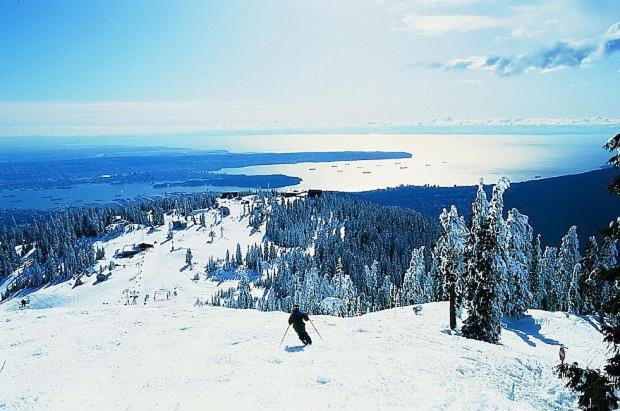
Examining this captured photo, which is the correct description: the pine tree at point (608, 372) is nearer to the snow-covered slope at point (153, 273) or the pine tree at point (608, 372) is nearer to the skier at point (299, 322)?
the skier at point (299, 322)

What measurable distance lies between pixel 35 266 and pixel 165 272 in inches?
2009

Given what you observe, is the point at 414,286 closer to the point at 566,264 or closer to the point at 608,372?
the point at 566,264

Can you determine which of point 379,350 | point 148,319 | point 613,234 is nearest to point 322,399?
point 379,350

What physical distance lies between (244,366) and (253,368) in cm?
48

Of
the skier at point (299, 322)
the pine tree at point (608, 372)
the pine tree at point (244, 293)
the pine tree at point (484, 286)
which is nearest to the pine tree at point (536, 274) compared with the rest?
Result: the pine tree at point (484, 286)

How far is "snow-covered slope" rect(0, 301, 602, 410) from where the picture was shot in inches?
538

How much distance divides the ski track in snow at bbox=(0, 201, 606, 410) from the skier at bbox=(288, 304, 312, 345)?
461 millimetres

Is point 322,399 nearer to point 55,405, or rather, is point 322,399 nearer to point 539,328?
point 55,405

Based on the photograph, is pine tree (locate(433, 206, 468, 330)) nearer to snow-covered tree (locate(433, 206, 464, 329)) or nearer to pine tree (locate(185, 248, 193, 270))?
snow-covered tree (locate(433, 206, 464, 329))

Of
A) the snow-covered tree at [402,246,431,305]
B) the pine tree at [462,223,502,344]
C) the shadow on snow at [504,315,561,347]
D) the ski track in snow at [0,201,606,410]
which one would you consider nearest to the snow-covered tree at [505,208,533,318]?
the shadow on snow at [504,315,561,347]

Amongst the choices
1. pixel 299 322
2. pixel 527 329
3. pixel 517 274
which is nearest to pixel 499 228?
pixel 517 274

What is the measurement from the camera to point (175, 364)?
17.0m

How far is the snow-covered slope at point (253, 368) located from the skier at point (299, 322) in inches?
18.5

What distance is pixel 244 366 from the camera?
1620 cm
